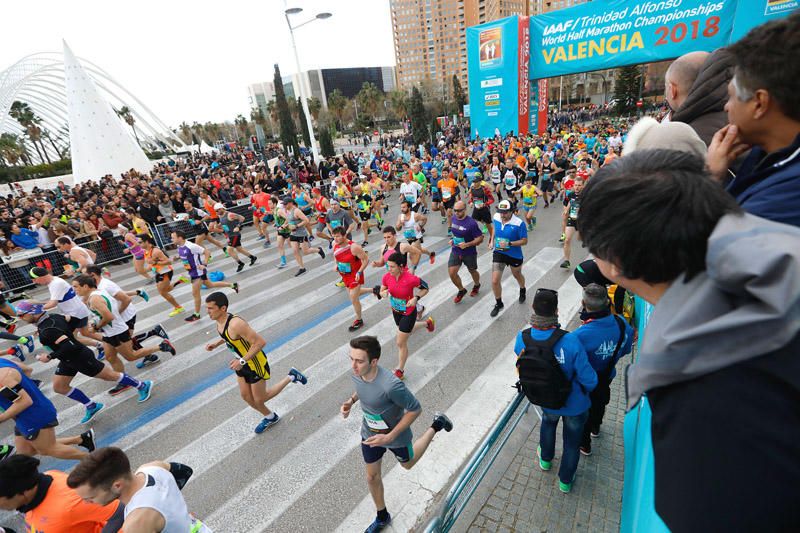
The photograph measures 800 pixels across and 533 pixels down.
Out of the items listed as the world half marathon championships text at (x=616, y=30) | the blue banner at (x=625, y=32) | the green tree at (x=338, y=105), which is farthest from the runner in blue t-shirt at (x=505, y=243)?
the green tree at (x=338, y=105)

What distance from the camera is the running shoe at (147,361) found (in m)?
7.06

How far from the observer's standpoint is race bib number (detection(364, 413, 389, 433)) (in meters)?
3.42

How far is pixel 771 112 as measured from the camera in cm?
114

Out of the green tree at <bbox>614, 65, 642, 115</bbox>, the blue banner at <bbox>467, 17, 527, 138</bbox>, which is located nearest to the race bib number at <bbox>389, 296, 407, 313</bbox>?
the blue banner at <bbox>467, 17, 527, 138</bbox>

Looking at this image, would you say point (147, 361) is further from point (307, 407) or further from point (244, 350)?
point (307, 407)

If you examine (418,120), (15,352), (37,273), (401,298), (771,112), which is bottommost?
(15,352)

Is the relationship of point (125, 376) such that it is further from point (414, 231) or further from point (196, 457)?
point (414, 231)

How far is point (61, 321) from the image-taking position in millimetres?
5555

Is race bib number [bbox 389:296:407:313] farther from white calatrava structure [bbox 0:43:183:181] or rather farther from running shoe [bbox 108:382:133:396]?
white calatrava structure [bbox 0:43:183:181]

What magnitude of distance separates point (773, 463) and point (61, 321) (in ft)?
24.4

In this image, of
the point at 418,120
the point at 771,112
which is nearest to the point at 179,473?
the point at 771,112

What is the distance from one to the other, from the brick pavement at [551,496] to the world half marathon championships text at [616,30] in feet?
71.4

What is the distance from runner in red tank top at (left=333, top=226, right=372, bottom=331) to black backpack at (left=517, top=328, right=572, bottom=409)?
463 cm

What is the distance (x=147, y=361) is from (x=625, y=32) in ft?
80.5
